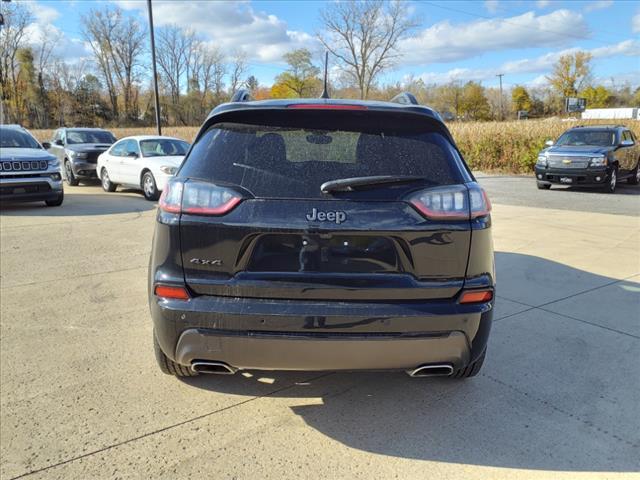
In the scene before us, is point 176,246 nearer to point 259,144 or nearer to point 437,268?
point 259,144

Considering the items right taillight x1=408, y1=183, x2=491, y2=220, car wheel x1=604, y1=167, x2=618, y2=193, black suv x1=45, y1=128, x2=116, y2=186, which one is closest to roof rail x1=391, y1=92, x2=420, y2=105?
right taillight x1=408, y1=183, x2=491, y2=220

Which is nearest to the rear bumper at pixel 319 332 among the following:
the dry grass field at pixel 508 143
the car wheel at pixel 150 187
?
Result: the car wheel at pixel 150 187

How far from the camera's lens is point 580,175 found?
1332 cm

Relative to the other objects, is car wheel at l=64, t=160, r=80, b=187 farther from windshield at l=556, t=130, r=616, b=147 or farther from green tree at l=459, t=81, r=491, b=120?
green tree at l=459, t=81, r=491, b=120

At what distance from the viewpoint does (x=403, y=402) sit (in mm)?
2955

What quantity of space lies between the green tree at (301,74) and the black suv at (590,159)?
144ft

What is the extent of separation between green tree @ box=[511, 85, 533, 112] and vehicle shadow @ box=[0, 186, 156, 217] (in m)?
97.6

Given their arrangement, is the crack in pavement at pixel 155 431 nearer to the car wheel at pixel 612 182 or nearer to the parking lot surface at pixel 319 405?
the parking lot surface at pixel 319 405

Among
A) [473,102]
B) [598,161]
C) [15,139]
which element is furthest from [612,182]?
[473,102]

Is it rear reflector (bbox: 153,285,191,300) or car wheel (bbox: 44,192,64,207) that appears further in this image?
car wheel (bbox: 44,192,64,207)

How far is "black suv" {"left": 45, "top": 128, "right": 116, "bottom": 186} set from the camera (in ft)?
50.0

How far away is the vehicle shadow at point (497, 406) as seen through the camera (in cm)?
248

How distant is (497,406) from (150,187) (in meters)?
10.8

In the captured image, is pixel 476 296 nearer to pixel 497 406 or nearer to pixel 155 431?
pixel 497 406
